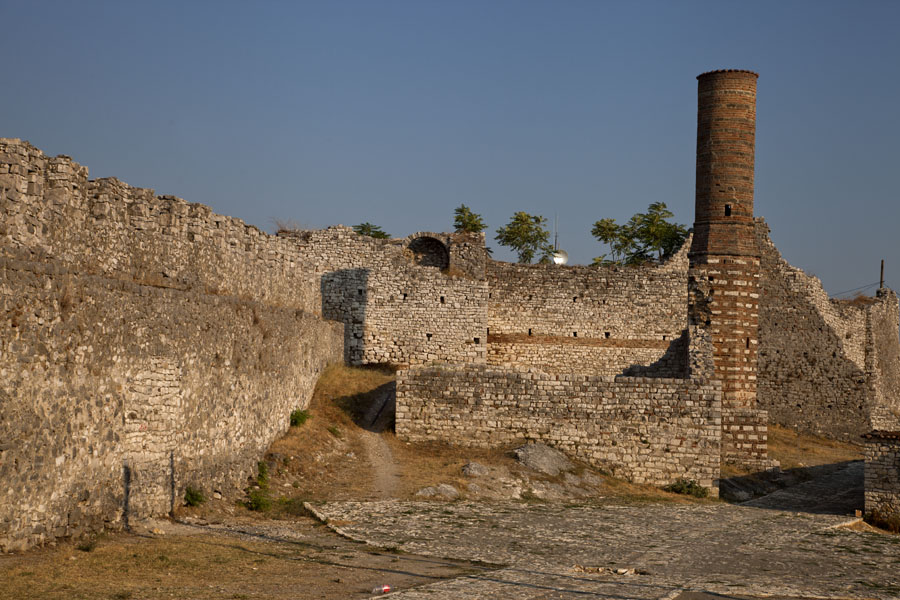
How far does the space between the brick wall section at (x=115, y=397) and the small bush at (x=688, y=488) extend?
8632 mm

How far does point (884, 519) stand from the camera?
1923 centimetres

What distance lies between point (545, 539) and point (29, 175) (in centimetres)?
885

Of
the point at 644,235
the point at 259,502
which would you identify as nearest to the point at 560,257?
the point at 644,235

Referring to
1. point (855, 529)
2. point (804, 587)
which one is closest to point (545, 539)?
point (804, 587)

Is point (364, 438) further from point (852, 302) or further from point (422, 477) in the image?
point (852, 302)

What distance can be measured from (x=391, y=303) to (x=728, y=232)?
33.2ft

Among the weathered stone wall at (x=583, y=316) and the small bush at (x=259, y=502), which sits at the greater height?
the weathered stone wall at (x=583, y=316)

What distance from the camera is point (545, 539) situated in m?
15.1

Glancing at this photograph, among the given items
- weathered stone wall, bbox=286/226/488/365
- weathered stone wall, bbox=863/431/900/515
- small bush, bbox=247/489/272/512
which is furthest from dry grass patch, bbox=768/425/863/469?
small bush, bbox=247/489/272/512

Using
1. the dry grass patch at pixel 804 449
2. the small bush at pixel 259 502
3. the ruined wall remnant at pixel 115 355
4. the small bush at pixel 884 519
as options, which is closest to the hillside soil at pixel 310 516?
Result: the small bush at pixel 259 502

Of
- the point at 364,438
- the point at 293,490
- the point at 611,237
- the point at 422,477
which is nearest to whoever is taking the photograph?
the point at 293,490

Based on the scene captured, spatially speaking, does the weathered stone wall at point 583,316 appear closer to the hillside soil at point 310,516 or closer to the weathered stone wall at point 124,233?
the hillside soil at point 310,516

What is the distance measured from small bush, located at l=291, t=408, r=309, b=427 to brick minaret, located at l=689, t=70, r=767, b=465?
12442 mm

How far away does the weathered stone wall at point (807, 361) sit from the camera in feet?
117
